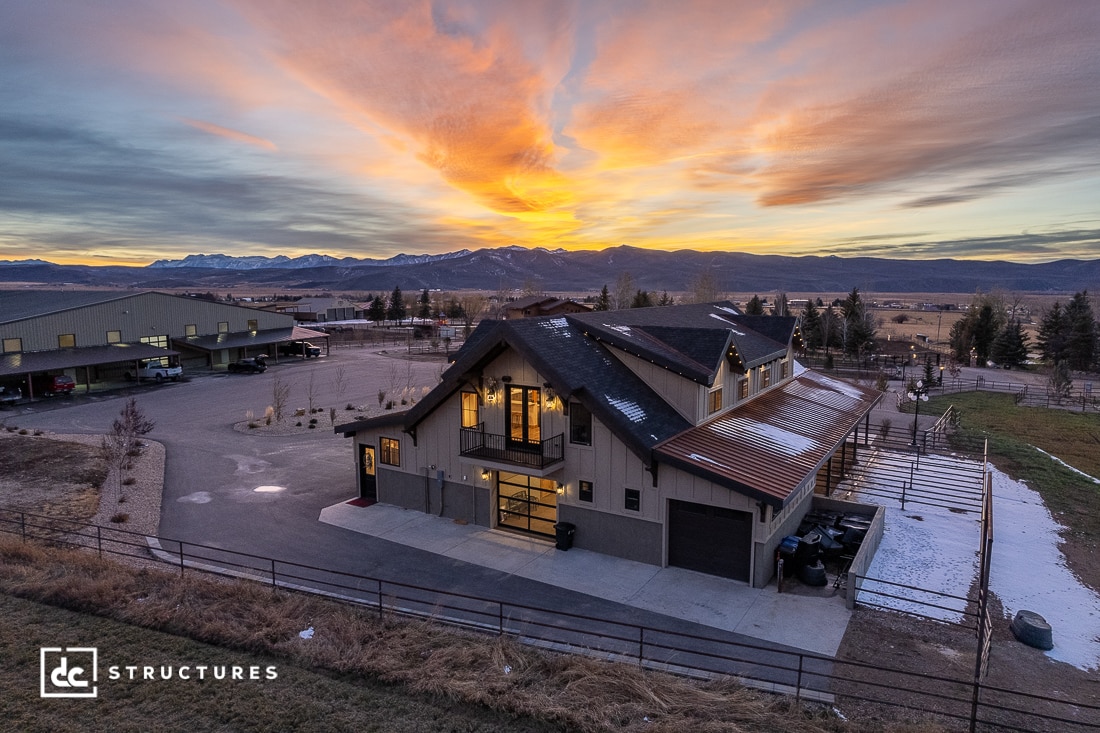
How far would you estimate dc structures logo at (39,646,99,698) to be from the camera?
36.6 ft

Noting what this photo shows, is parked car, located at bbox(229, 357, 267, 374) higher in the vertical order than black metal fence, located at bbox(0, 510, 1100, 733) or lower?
higher

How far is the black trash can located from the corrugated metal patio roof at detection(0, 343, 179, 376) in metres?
46.5

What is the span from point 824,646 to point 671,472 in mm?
5753

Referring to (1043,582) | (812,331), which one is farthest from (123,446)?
(812,331)

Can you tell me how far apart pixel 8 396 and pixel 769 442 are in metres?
52.1

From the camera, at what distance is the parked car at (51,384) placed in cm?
4656

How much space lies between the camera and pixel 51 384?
154 feet

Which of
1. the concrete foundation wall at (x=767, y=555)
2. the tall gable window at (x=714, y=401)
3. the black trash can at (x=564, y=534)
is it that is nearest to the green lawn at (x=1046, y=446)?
the concrete foundation wall at (x=767, y=555)

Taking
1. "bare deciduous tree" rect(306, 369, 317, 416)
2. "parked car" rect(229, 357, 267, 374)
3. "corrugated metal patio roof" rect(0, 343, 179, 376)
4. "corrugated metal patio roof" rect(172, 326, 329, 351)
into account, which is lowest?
"bare deciduous tree" rect(306, 369, 317, 416)

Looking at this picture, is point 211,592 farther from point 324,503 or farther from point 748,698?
point 748,698

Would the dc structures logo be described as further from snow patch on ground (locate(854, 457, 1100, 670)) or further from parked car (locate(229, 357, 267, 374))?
parked car (locate(229, 357, 267, 374))

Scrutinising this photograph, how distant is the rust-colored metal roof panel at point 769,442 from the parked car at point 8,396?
4926cm

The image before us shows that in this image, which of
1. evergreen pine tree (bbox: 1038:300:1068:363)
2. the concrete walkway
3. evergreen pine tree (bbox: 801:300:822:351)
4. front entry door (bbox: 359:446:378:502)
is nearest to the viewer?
the concrete walkway

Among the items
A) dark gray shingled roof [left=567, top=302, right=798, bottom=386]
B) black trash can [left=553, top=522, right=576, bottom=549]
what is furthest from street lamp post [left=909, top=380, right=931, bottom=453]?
black trash can [left=553, top=522, right=576, bottom=549]
